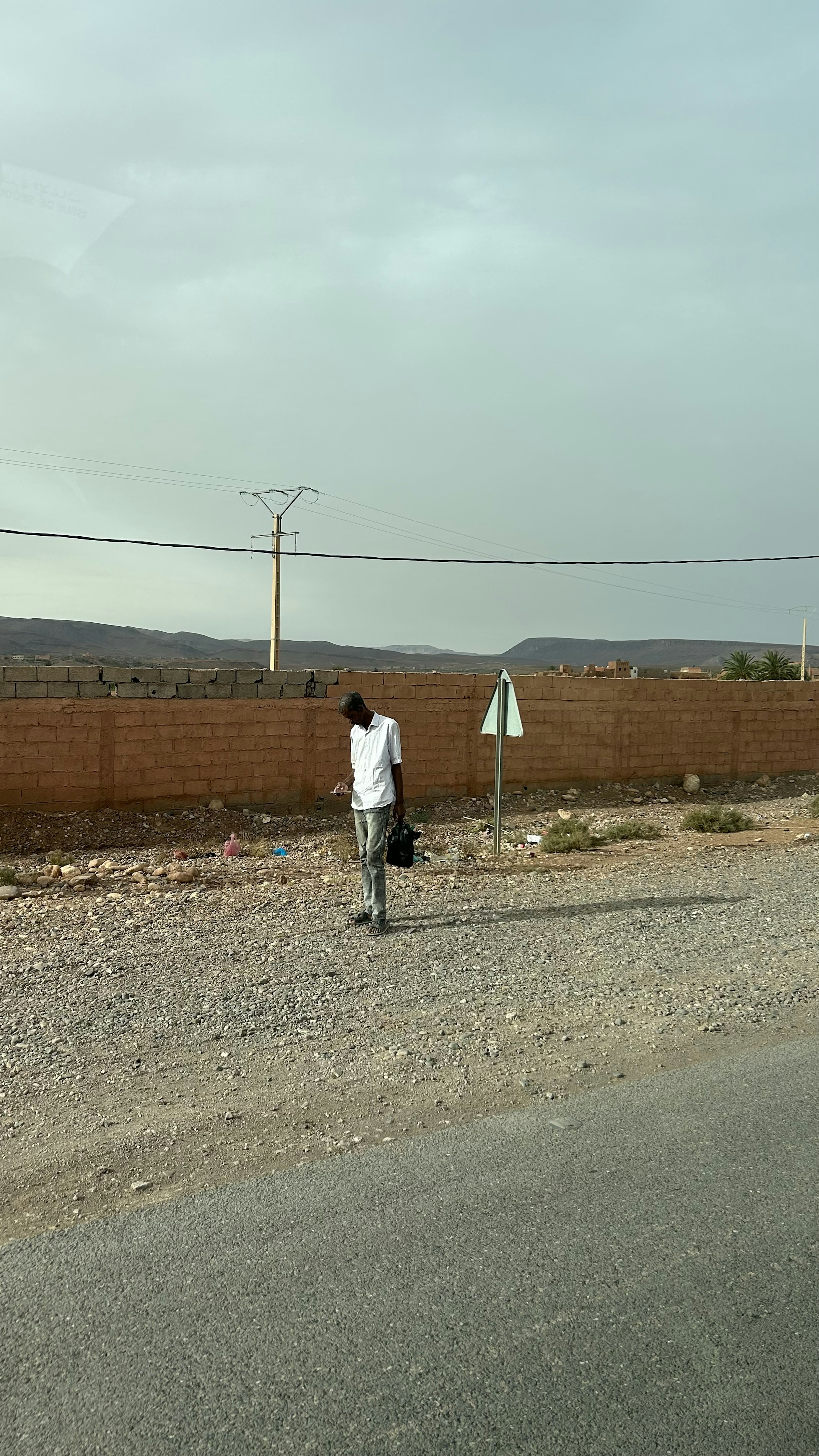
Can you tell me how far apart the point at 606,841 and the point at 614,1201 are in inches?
417

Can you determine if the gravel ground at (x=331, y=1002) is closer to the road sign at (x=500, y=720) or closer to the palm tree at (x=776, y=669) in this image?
the road sign at (x=500, y=720)

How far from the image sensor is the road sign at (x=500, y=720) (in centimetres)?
1216

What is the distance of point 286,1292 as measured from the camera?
324 centimetres

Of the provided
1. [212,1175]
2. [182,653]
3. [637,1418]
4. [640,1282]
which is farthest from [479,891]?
[182,653]

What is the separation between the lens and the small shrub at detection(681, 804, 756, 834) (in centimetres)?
1519

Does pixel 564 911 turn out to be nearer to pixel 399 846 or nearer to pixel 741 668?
pixel 399 846

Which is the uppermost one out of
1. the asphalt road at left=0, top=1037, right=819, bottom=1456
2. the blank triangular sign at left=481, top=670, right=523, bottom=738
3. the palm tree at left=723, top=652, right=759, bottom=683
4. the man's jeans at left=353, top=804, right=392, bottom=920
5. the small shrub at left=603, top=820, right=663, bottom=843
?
the palm tree at left=723, top=652, right=759, bottom=683

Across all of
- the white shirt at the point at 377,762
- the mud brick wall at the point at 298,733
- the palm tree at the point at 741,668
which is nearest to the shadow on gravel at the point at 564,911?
the white shirt at the point at 377,762

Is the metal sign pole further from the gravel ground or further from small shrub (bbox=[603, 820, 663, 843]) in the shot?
small shrub (bbox=[603, 820, 663, 843])

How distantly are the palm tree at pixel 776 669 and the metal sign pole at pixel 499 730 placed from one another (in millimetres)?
34702

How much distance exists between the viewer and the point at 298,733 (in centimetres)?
1541

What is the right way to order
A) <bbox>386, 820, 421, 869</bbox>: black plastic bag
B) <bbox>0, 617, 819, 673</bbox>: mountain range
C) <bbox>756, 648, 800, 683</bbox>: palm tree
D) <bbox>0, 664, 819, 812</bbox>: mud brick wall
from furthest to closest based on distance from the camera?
<bbox>0, 617, 819, 673</bbox>: mountain range → <bbox>756, 648, 800, 683</bbox>: palm tree → <bbox>0, 664, 819, 812</bbox>: mud brick wall → <bbox>386, 820, 421, 869</bbox>: black plastic bag

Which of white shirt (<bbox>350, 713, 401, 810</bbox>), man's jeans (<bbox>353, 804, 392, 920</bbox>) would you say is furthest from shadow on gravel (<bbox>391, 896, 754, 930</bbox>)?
white shirt (<bbox>350, 713, 401, 810</bbox>)

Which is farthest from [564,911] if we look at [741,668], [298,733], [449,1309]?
[741,668]
